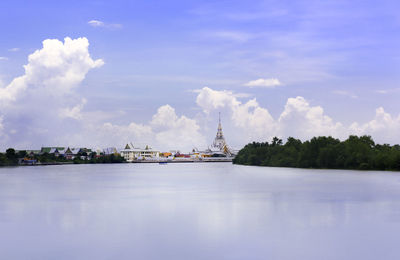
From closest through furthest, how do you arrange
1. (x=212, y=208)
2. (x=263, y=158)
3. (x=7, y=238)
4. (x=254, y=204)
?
1. (x=7, y=238)
2. (x=212, y=208)
3. (x=254, y=204)
4. (x=263, y=158)

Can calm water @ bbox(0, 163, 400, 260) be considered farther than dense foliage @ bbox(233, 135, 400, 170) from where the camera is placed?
No

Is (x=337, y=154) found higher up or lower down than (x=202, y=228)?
higher up

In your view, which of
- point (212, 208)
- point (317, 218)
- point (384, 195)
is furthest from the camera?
point (384, 195)

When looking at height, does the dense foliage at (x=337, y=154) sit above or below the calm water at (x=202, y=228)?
above

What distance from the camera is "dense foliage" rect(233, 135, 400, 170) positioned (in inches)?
3369

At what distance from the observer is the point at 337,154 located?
95.1 meters

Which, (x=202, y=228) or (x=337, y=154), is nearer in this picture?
(x=202, y=228)

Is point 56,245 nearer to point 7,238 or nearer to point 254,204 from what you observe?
point 7,238

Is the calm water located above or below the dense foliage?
below

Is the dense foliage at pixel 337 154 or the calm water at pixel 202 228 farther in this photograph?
the dense foliage at pixel 337 154

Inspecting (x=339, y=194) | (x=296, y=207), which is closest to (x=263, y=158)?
(x=339, y=194)

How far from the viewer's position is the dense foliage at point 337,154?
85.6 meters

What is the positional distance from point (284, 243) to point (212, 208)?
A: 36.0 ft

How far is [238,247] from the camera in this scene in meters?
17.4
